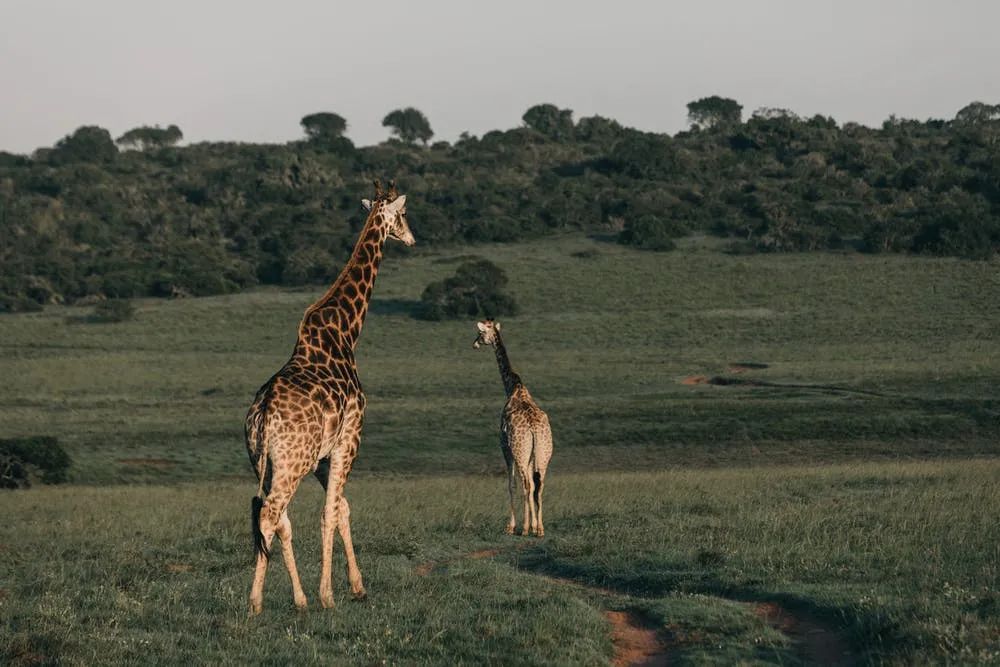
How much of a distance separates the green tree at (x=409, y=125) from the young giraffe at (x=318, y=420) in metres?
115

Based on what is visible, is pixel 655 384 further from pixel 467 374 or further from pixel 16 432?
pixel 16 432

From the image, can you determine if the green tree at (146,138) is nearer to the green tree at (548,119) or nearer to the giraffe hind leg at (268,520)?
the green tree at (548,119)

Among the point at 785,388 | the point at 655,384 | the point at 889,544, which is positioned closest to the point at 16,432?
the point at 655,384

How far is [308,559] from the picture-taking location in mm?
16953

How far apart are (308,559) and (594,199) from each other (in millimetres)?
69198

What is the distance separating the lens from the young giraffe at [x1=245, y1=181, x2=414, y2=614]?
12.6 metres

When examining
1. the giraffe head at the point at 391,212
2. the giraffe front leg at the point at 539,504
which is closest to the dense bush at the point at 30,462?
the giraffe front leg at the point at 539,504

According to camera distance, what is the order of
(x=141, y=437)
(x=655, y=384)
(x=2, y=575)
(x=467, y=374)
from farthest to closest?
(x=467, y=374)
(x=655, y=384)
(x=141, y=437)
(x=2, y=575)

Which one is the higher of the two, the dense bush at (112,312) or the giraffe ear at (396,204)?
the giraffe ear at (396,204)

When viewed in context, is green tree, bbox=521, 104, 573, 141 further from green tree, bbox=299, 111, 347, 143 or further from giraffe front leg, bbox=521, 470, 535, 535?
giraffe front leg, bbox=521, 470, 535, 535

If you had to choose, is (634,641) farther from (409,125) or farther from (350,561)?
(409,125)

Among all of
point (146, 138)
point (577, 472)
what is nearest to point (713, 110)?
point (146, 138)

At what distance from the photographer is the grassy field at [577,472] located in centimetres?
1223

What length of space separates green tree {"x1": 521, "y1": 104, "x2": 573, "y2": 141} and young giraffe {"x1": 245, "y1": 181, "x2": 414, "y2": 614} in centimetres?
10865
